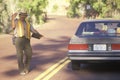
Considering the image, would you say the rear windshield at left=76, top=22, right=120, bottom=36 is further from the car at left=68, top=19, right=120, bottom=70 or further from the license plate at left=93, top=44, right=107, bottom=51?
the license plate at left=93, top=44, right=107, bottom=51

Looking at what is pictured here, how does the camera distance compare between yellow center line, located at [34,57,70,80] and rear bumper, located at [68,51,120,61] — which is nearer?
yellow center line, located at [34,57,70,80]

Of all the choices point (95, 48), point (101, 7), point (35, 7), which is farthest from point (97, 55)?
point (101, 7)

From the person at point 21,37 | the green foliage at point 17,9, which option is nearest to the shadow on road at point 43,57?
the person at point 21,37

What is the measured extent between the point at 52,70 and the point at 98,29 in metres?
1.88

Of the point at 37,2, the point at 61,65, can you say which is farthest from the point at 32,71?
the point at 37,2

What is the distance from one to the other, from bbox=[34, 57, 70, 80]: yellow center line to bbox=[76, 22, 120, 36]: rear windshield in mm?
1347

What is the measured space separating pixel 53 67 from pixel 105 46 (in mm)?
2383

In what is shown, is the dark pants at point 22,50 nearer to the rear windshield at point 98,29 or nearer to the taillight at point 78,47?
the taillight at point 78,47

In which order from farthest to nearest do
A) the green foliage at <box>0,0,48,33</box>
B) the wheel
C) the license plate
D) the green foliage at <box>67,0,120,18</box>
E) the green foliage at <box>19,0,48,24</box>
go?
the green foliage at <box>67,0,120,18</box> < the green foliage at <box>19,0,48,24</box> < the green foliage at <box>0,0,48,33</box> < the wheel < the license plate

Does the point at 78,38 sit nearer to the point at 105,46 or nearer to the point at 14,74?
the point at 105,46

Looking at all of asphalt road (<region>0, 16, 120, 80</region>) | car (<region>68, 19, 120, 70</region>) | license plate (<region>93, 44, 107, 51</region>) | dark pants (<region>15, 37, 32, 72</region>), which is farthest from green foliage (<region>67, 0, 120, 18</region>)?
dark pants (<region>15, 37, 32, 72</region>)

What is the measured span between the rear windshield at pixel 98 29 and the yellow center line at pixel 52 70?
1.35 m

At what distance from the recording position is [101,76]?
1128 cm

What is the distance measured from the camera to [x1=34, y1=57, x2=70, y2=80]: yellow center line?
36.5ft
